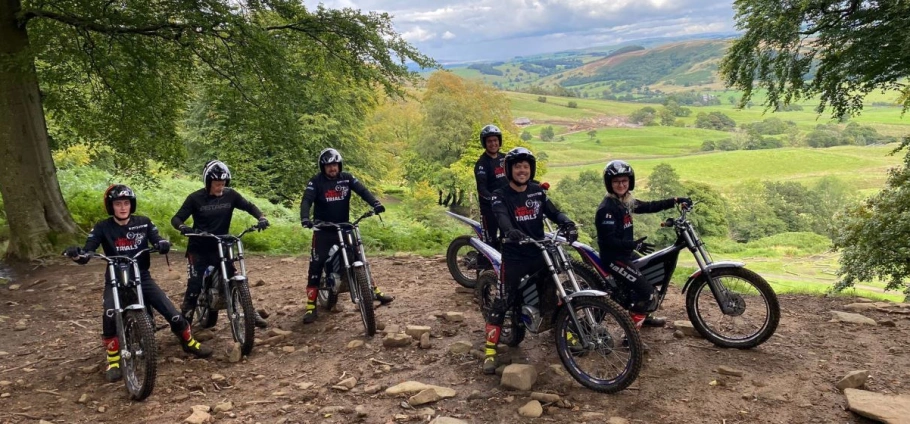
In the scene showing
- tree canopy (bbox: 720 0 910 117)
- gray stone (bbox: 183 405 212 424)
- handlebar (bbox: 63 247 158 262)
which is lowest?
gray stone (bbox: 183 405 212 424)

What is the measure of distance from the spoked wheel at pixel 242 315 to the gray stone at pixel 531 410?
3.14m

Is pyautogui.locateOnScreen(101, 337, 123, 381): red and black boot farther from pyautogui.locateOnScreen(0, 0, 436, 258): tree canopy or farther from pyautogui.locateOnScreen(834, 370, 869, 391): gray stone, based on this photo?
pyautogui.locateOnScreen(834, 370, 869, 391): gray stone

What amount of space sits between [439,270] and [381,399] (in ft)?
16.1

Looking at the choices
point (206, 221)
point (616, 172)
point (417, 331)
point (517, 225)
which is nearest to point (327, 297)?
point (417, 331)

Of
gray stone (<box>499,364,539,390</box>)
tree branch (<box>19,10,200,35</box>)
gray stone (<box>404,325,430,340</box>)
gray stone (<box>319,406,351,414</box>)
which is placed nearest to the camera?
gray stone (<box>319,406,351,414</box>)

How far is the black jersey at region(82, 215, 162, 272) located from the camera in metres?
5.53

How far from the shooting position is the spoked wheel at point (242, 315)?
5805mm

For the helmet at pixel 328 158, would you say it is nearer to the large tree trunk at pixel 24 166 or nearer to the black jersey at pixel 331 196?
the black jersey at pixel 331 196

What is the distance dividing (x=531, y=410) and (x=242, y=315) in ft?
11.5

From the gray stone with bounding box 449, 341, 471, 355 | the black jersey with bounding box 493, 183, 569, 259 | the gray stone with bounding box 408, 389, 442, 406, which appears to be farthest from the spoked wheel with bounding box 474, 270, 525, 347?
the gray stone with bounding box 408, 389, 442, 406

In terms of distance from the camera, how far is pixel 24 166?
31.6 feet

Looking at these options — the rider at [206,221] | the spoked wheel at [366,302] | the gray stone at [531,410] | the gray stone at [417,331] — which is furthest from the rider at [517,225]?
the rider at [206,221]

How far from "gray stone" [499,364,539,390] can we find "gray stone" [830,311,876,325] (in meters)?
4.20

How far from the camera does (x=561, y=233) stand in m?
5.19
